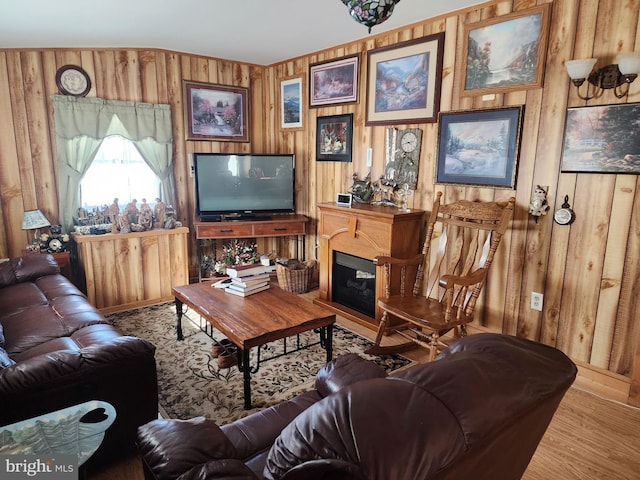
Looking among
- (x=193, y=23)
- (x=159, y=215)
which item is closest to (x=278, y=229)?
(x=159, y=215)

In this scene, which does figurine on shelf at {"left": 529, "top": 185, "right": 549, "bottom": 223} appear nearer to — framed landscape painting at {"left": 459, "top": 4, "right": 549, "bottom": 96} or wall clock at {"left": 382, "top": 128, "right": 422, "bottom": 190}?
framed landscape painting at {"left": 459, "top": 4, "right": 549, "bottom": 96}

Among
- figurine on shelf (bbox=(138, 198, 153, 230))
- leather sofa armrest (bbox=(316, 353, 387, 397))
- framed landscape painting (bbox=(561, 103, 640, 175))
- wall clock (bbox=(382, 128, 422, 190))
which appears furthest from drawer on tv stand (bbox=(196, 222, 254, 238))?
framed landscape painting (bbox=(561, 103, 640, 175))

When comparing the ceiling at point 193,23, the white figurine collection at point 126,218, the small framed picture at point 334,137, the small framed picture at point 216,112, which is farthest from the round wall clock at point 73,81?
the small framed picture at point 334,137

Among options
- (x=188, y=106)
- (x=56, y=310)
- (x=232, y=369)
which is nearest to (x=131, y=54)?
(x=188, y=106)

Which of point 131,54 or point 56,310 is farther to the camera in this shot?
point 131,54

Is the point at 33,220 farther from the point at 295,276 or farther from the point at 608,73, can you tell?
the point at 608,73

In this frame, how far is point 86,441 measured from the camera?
1.51 m

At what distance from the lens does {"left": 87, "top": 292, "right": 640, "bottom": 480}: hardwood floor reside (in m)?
1.91

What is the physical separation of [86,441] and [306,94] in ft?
13.0

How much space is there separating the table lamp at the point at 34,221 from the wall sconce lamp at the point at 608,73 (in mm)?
4268

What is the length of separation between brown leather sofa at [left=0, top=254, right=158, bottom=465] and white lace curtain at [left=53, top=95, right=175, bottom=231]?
64.9 inches

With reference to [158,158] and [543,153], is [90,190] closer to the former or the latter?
[158,158]

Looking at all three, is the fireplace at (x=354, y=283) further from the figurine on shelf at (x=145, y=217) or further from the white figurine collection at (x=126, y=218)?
the figurine on shelf at (x=145, y=217)

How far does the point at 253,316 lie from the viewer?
251cm
